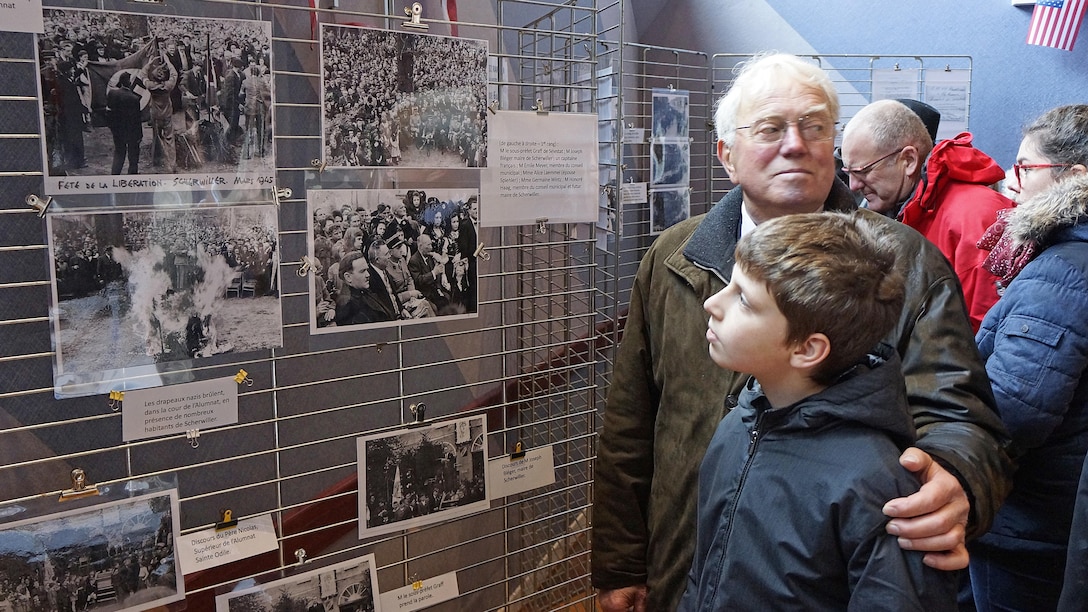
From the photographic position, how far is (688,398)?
1536 mm

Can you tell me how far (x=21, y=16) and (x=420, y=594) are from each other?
1380 mm

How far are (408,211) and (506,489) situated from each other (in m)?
0.74

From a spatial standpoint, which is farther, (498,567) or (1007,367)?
(498,567)

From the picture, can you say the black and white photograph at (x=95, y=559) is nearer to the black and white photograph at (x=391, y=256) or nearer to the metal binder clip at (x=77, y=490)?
the metal binder clip at (x=77, y=490)

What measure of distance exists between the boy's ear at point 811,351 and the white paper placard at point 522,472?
0.97 metres

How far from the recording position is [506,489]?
1.95 m

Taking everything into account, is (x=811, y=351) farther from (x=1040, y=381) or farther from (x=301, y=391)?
(x=301, y=391)

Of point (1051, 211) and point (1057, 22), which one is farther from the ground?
point (1057, 22)

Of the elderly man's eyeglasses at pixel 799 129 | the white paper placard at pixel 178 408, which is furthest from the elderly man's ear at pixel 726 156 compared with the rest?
the white paper placard at pixel 178 408

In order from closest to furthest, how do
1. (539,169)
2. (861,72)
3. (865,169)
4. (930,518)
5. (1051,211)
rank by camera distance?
1. (930,518)
2. (1051,211)
3. (539,169)
4. (865,169)
5. (861,72)

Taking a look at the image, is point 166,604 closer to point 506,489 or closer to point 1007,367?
point 506,489

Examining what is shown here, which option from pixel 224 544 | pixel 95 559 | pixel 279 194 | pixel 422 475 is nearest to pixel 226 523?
pixel 224 544

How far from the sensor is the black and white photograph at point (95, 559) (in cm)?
136

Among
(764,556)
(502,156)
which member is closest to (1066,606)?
(764,556)
